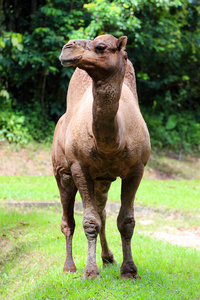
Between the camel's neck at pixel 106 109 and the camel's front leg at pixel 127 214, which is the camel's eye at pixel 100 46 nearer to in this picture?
the camel's neck at pixel 106 109

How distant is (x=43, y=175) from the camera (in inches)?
481

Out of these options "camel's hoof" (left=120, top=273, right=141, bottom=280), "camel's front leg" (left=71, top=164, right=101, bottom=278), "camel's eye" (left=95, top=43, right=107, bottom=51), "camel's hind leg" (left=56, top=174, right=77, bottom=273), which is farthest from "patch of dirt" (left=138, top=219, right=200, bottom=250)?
"camel's eye" (left=95, top=43, right=107, bottom=51)

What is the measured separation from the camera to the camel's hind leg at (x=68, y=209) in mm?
5035

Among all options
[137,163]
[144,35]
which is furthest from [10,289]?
[144,35]

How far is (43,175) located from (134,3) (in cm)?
546

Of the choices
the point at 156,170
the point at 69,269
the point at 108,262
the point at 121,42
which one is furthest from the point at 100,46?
the point at 156,170

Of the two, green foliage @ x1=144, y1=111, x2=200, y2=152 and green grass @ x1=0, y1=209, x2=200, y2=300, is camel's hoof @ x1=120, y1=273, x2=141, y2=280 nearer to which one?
green grass @ x1=0, y1=209, x2=200, y2=300

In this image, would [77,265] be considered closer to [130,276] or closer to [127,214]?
[130,276]

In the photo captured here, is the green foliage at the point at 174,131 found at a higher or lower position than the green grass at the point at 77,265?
lower

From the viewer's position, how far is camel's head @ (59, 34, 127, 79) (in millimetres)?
3373

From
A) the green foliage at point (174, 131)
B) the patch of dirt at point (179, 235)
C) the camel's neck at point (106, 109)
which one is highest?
the camel's neck at point (106, 109)

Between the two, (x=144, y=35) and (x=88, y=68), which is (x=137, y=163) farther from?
(x=144, y=35)

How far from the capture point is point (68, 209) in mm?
5242

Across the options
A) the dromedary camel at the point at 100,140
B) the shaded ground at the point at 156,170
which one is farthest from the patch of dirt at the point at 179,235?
the dromedary camel at the point at 100,140
